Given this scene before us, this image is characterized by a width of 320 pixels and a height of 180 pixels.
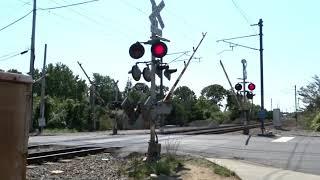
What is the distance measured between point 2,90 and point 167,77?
32.5ft

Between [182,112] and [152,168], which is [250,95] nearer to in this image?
[152,168]

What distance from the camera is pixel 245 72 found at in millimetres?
34969

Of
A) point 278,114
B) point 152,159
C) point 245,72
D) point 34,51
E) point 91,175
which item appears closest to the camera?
point 91,175

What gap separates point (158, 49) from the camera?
12.9 meters

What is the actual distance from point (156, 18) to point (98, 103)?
Answer: 8759 cm

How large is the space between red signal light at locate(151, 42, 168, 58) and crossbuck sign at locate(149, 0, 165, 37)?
45.6 inches

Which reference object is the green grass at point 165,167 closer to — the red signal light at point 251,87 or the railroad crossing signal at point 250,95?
the railroad crossing signal at point 250,95

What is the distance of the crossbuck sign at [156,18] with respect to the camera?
14091 millimetres

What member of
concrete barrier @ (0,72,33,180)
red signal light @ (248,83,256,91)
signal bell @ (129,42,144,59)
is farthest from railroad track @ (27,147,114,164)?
red signal light @ (248,83,256,91)

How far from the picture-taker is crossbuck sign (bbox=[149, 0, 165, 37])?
14.1m

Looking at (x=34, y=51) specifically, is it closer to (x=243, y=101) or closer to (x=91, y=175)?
(x=243, y=101)

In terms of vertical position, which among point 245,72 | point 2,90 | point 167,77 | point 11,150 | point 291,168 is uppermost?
point 245,72

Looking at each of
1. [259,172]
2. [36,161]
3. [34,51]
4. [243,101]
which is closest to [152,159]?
[259,172]

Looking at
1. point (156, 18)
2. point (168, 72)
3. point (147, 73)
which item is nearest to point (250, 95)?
point (156, 18)
